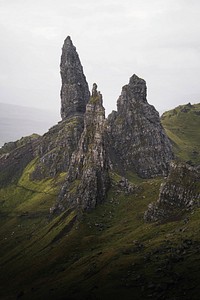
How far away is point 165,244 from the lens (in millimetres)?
165375

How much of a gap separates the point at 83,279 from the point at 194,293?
2271 inches

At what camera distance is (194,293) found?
119 meters

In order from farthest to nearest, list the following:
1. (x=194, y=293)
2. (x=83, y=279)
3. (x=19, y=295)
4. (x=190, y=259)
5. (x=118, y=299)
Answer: (x=19, y=295)
(x=83, y=279)
(x=190, y=259)
(x=118, y=299)
(x=194, y=293)

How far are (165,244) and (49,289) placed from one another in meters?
53.5

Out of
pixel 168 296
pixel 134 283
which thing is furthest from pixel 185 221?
pixel 168 296

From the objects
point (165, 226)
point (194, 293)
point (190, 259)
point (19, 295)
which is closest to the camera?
point (194, 293)

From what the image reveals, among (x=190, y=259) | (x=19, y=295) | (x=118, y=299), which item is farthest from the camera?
(x=19, y=295)

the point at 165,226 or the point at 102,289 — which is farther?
the point at 165,226

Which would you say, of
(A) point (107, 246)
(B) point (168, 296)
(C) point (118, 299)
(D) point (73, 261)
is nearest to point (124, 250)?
(A) point (107, 246)

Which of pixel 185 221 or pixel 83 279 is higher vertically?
pixel 185 221

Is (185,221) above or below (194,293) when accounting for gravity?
above

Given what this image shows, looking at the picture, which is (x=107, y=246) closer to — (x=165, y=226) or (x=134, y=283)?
(x=165, y=226)

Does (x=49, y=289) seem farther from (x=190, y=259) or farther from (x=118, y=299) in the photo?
(x=190, y=259)

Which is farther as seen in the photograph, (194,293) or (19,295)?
(19,295)
